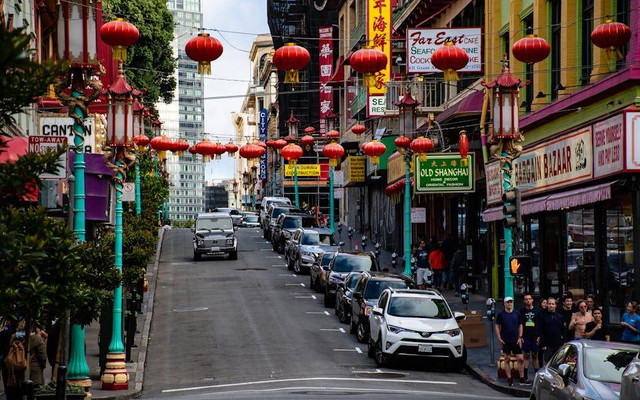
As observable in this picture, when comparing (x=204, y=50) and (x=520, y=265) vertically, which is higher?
(x=204, y=50)

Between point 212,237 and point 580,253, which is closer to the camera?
point 580,253

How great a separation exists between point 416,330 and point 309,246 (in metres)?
22.2

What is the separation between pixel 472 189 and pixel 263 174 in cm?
10311

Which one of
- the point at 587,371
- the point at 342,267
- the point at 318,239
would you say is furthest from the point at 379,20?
the point at 587,371

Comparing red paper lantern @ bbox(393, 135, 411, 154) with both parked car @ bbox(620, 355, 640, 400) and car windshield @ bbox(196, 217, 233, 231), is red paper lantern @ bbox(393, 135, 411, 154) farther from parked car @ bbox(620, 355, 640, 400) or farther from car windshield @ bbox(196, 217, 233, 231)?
parked car @ bbox(620, 355, 640, 400)

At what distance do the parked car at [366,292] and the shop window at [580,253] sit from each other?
14.2 feet

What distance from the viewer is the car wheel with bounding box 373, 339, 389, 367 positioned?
87.4 feet

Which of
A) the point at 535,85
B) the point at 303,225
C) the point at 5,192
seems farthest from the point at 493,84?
the point at 303,225

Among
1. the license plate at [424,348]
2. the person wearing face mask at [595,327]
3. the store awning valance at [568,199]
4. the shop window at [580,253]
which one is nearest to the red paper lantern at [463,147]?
the store awning valance at [568,199]

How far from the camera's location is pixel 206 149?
1414 inches

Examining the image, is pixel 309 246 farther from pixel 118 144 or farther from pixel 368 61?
pixel 368 61

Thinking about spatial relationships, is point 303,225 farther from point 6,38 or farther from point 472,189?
point 6,38

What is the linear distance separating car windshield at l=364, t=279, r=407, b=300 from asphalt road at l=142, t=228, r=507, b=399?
1.43 metres

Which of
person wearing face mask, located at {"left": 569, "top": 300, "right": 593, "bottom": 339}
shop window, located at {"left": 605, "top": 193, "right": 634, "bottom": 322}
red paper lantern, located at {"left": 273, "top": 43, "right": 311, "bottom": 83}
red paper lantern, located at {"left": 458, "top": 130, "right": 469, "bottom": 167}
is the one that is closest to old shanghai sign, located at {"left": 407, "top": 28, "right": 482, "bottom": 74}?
red paper lantern, located at {"left": 458, "top": 130, "right": 469, "bottom": 167}
